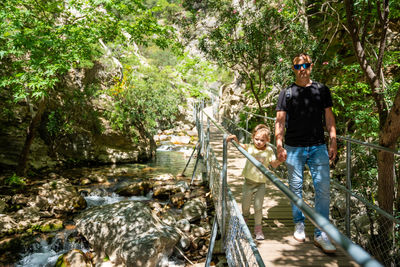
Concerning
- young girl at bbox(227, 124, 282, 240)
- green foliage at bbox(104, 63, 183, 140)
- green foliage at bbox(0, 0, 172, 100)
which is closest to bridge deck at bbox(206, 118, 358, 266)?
young girl at bbox(227, 124, 282, 240)

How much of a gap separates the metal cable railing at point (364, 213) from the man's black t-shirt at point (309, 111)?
0.42 metres

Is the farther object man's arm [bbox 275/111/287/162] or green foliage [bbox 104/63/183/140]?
green foliage [bbox 104/63/183/140]

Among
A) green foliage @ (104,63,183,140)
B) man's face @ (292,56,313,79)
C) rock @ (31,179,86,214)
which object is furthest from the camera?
green foliage @ (104,63,183,140)

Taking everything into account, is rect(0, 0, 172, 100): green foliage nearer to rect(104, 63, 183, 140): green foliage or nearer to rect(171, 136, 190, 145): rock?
rect(104, 63, 183, 140): green foliage

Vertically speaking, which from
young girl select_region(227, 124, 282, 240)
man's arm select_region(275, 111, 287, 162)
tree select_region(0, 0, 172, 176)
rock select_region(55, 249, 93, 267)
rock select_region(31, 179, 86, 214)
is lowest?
rock select_region(55, 249, 93, 267)

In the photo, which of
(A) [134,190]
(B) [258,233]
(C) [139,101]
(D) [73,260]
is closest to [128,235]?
(D) [73,260]

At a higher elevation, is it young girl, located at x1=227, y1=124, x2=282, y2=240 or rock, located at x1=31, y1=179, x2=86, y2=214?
young girl, located at x1=227, y1=124, x2=282, y2=240

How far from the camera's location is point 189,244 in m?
5.01

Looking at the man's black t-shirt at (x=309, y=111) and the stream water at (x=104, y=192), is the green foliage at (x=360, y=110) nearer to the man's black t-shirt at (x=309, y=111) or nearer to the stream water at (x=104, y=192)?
the man's black t-shirt at (x=309, y=111)

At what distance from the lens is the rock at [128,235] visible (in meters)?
4.29

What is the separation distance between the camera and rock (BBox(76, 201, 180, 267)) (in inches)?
169

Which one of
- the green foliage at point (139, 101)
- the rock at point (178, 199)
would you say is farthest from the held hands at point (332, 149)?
the green foliage at point (139, 101)

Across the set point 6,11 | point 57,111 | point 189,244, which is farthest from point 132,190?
point 6,11

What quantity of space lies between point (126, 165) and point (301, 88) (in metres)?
10.0
